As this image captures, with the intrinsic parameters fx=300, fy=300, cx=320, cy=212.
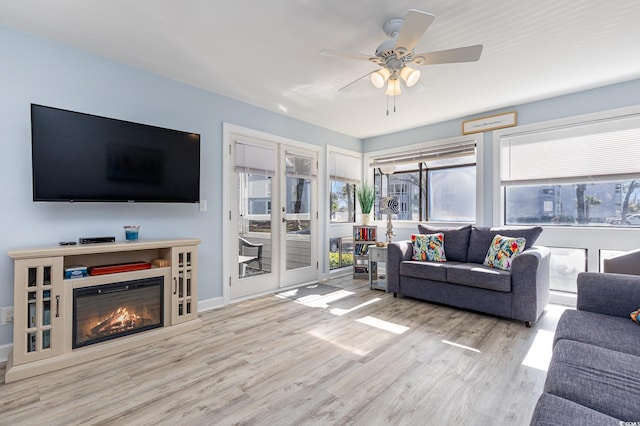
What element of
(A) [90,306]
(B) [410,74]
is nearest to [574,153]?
(B) [410,74]

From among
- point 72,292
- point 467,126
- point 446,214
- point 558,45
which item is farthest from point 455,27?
point 72,292

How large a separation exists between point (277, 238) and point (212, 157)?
1.40m

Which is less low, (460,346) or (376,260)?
(376,260)

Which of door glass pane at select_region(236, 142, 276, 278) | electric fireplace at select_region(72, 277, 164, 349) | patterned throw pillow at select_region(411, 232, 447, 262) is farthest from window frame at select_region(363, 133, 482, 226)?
electric fireplace at select_region(72, 277, 164, 349)

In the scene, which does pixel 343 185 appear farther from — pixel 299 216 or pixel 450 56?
pixel 450 56

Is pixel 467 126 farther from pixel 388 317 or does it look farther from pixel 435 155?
pixel 388 317

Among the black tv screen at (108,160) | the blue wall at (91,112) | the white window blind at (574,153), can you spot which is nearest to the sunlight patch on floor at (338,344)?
the blue wall at (91,112)

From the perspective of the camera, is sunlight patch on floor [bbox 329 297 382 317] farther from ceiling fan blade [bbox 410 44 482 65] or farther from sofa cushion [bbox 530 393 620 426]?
ceiling fan blade [bbox 410 44 482 65]

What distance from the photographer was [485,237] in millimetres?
3672

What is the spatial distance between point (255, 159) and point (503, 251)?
3.10m

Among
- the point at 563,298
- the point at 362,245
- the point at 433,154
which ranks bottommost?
the point at 563,298

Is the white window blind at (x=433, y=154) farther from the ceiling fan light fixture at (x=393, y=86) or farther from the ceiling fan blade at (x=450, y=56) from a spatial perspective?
the ceiling fan blade at (x=450, y=56)

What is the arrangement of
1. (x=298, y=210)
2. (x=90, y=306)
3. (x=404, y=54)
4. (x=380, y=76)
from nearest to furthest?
1. (x=404, y=54)
2. (x=90, y=306)
3. (x=380, y=76)
4. (x=298, y=210)

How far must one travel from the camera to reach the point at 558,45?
2.49m
